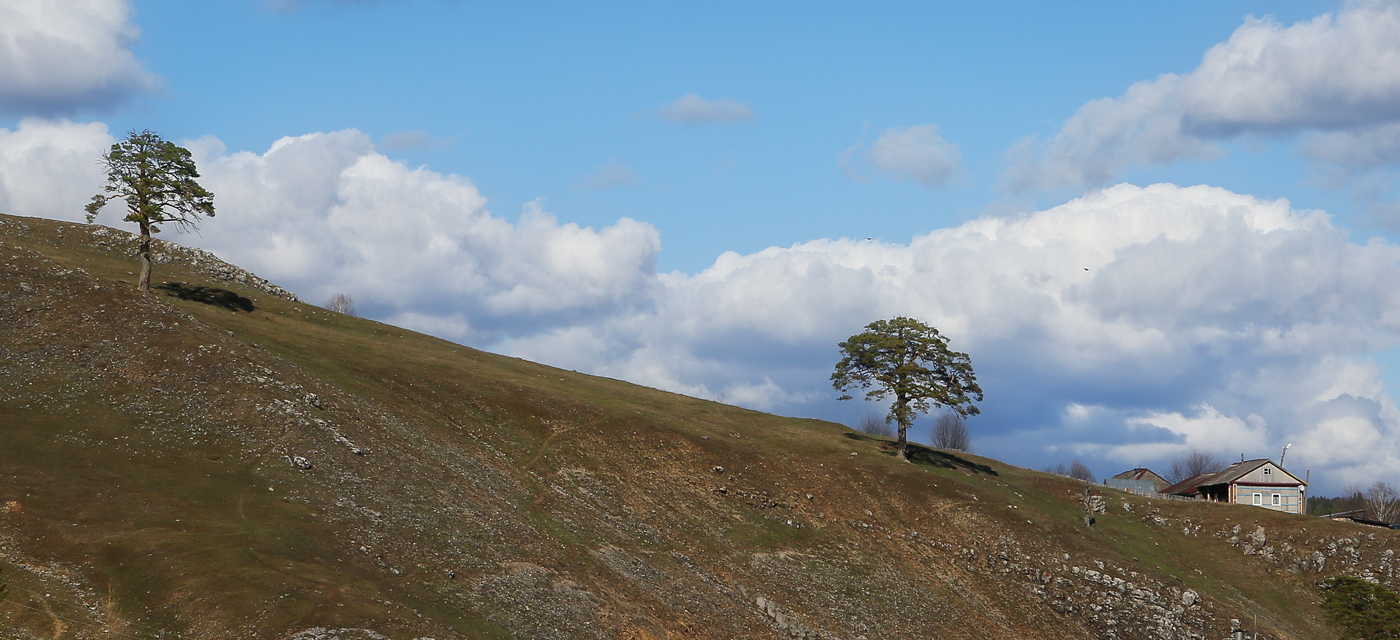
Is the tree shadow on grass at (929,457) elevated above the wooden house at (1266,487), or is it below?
below

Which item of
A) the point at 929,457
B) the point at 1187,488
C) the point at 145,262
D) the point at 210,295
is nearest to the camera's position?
the point at 145,262

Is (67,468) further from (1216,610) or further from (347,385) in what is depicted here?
(1216,610)

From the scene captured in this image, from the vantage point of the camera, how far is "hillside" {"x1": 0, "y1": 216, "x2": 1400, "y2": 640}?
47.6 metres

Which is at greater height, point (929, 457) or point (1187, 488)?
point (1187, 488)

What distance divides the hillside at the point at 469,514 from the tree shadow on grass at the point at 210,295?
441 millimetres

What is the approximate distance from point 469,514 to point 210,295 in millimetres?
59481

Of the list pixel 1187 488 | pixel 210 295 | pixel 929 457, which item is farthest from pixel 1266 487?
pixel 210 295

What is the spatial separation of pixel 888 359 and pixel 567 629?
227 feet

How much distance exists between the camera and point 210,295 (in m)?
106

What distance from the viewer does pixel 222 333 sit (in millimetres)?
84750

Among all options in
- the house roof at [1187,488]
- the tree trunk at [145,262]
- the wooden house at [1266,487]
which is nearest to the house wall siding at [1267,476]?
the wooden house at [1266,487]

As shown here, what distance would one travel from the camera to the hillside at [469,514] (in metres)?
47.6

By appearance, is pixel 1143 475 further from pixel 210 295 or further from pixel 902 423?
pixel 210 295

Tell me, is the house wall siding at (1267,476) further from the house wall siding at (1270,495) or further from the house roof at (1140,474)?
the house roof at (1140,474)
